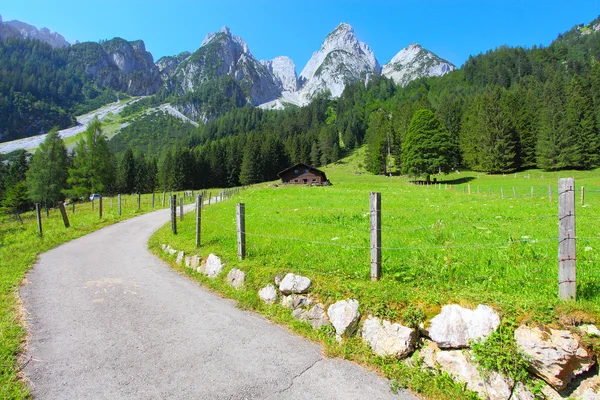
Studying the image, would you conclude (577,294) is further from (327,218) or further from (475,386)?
(327,218)

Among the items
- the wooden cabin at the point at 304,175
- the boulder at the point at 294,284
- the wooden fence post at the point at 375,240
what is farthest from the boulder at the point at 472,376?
the wooden cabin at the point at 304,175

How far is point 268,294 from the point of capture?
7.79 metres

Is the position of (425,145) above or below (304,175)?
above

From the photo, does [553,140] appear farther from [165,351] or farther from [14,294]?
[14,294]

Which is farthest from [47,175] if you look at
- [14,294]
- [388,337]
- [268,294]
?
[388,337]

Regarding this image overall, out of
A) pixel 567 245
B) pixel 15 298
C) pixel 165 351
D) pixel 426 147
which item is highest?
pixel 426 147

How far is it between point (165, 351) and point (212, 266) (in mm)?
4208

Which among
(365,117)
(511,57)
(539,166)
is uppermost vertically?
(511,57)

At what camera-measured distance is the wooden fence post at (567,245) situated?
5016 millimetres

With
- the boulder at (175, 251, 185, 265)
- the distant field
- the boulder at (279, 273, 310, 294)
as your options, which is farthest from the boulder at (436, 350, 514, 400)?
the boulder at (175, 251, 185, 265)

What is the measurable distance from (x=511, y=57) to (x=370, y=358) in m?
Answer: 214

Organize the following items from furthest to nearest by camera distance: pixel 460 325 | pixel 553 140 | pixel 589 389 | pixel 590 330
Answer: pixel 553 140
pixel 460 325
pixel 590 330
pixel 589 389

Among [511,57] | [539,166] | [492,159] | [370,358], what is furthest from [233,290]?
[511,57]

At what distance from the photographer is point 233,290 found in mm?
8664
